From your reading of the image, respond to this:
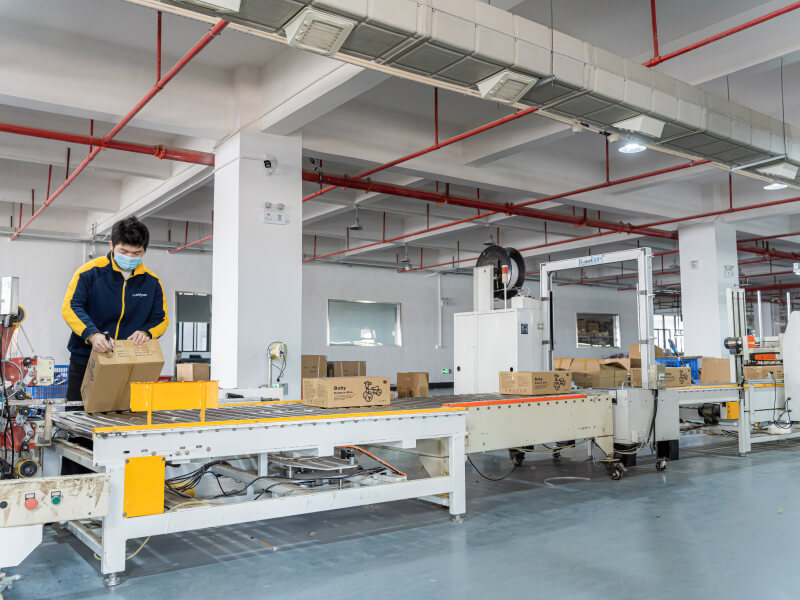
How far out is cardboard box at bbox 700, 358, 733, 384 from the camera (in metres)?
7.50

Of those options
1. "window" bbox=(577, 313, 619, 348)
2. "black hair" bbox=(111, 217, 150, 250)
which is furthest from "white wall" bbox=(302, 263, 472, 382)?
"black hair" bbox=(111, 217, 150, 250)

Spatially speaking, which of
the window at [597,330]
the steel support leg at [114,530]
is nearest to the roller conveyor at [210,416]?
the steel support leg at [114,530]

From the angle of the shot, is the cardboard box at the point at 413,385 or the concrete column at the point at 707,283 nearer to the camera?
the cardboard box at the point at 413,385

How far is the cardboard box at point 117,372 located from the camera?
359cm

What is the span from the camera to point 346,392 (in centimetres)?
429

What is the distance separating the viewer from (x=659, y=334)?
79.8 feet

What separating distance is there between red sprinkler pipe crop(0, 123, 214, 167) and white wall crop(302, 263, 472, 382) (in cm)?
819

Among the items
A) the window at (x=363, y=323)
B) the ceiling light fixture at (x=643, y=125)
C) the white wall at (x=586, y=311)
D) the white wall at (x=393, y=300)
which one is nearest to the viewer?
the ceiling light fixture at (x=643, y=125)

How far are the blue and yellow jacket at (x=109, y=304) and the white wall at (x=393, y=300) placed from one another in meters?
11.6

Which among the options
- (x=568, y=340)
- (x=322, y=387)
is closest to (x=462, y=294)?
(x=568, y=340)

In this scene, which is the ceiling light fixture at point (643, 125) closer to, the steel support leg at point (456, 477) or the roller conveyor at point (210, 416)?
the roller conveyor at point (210, 416)

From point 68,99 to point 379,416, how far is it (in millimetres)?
4718

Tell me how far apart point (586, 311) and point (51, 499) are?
1958cm

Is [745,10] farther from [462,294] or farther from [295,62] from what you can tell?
[462,294]
